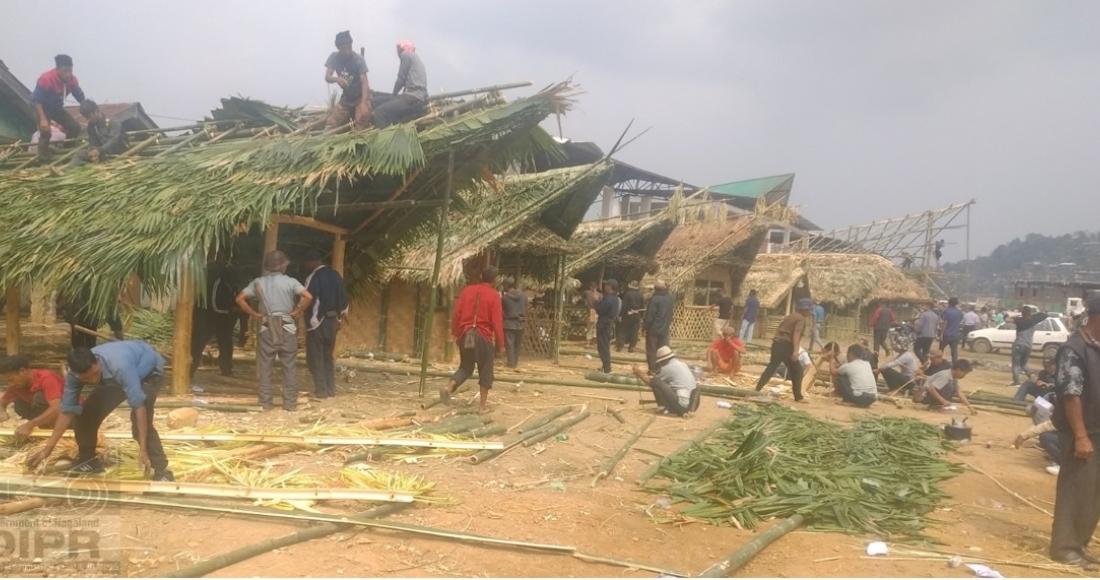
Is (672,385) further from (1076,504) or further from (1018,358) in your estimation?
(1018,358)

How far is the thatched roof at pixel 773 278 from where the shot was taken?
24094 mm

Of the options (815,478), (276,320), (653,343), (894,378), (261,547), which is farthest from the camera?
(894,378)

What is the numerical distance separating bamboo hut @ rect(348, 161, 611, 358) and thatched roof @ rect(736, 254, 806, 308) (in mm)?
10902

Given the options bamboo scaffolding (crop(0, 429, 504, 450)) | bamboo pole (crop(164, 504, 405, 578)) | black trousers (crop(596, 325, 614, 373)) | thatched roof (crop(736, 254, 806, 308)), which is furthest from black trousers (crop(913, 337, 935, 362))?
bamboo pole (crop(164, 504, 405, 578))

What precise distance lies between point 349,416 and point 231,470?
2.34 metres

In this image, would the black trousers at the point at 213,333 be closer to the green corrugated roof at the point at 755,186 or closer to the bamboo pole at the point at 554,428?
the bamboo pole at the point at 554,428

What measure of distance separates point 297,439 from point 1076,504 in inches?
219

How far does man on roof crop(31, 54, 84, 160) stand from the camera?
1027cm

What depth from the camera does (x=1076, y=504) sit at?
4531 millimetres

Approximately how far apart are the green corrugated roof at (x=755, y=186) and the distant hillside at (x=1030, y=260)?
3419 centimetres

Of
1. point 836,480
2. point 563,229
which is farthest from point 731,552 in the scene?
point 563,229

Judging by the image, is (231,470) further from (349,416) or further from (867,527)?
(867,527)

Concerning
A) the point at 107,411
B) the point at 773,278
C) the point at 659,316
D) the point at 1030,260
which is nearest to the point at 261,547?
the point at 107,411

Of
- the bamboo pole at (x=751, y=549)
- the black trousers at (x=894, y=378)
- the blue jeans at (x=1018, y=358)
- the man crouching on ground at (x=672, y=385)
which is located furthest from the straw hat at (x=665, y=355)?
the blue jeans at (x=1018, y=358)
